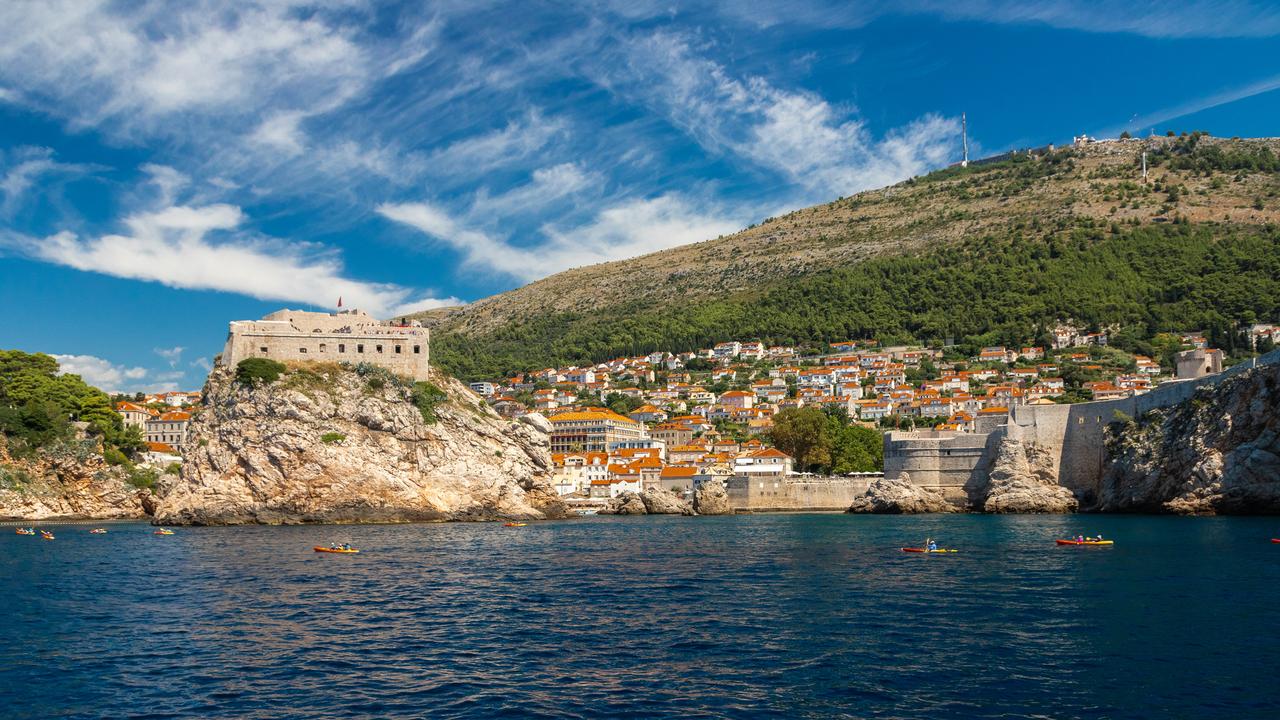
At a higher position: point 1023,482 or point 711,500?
point 1023,482

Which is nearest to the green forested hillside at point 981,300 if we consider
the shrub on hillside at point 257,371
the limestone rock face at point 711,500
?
the limestone rock face at point 711,500

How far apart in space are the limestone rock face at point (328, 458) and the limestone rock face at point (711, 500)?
18749 millimetres

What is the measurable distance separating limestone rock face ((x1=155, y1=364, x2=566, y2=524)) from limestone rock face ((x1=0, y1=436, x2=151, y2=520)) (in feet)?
47.1

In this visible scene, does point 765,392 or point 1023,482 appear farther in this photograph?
point 765,392

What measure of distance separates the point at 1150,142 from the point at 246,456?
171m

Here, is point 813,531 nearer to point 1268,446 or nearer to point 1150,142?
point 1268,446

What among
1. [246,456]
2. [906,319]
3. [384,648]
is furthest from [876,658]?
[906,319]

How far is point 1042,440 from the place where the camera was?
60531mm

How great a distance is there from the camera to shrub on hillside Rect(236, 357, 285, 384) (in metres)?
47.5

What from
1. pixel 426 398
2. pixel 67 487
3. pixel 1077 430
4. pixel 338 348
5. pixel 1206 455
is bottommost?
pixel 67 487

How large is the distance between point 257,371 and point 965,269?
10947 centimetres

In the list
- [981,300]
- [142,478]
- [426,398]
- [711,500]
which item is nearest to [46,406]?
[142,478]

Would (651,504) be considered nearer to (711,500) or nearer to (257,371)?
(711,500)

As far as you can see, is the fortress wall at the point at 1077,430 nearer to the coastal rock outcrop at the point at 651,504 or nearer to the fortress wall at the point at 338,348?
the coastal rock outcrop at the point at 651,504
